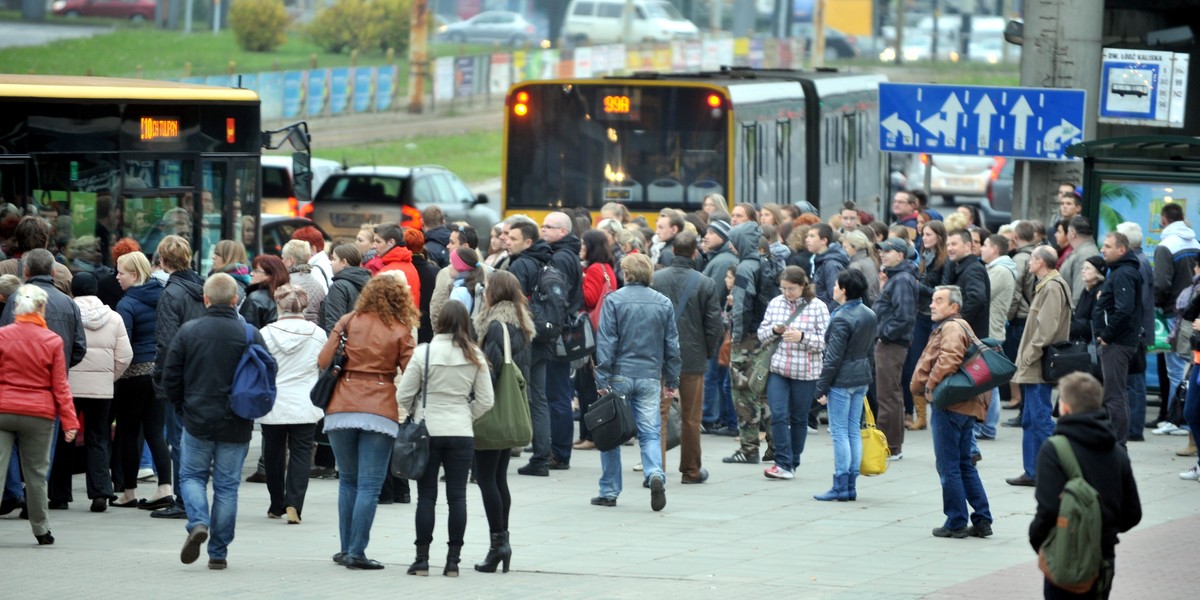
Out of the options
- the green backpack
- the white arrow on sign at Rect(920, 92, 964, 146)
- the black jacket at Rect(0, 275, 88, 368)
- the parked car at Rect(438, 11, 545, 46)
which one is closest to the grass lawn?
the parked car at Rect(438, 11, 545, 46)

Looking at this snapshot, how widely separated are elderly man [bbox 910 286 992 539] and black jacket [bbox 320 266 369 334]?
376 cm

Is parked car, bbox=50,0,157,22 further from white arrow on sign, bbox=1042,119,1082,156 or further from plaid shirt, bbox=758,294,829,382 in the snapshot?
plaid shirt, bbox=758,294,829,382

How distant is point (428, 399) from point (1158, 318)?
28.8 feet

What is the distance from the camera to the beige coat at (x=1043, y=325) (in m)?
12.8

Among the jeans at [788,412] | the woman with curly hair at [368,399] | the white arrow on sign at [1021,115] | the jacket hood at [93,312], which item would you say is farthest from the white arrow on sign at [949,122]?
the woman with curly hair at [368,399]

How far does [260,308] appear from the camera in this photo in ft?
38.3

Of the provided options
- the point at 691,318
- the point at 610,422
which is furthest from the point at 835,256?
the point at 610,422

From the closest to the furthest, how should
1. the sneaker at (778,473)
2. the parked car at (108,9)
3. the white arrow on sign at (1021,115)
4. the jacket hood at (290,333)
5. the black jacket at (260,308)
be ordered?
the jacket hood at (290,333) < the black jacket at (260,308) < the sneaker at (778,473) < the white arrow on sign at (1021,115) < the parked car at (108,9)

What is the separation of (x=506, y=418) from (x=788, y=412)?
3692 mm

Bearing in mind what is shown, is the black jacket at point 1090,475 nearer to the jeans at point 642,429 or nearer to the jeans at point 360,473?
the jeans at point 360,473

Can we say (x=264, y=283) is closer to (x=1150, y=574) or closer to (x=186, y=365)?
(x=186, y=365)

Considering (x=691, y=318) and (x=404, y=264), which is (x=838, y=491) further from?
(x=404, y=264)

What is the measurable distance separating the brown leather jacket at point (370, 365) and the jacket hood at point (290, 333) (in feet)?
4.38

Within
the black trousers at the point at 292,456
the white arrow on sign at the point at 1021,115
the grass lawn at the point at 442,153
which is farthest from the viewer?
the grass lawn at the point at 442,153
